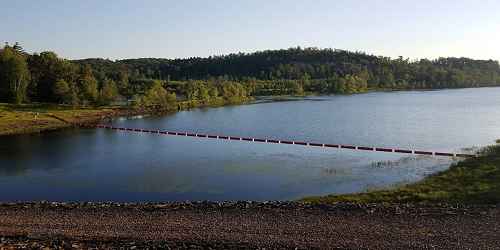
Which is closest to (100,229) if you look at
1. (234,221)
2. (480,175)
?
(234,221)

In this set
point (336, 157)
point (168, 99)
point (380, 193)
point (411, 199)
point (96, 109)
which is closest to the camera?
point (411, 199)

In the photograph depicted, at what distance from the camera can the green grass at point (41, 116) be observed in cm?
7881

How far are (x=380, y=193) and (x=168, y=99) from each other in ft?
336

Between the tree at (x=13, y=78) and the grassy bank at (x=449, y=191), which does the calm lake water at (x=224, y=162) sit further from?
the tree at (x=13, y=78)

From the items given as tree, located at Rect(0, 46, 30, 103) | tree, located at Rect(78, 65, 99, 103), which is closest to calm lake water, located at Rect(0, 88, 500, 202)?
tree, located at Rect(0, 46, 30, 103)

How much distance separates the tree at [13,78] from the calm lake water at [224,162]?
1229 inches

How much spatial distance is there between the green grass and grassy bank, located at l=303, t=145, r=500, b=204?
203 ft

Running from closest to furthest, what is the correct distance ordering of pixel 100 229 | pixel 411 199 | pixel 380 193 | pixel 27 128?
pixel 100 229 < pixel 411 199 < pixel 380 193 < pixel 27 128

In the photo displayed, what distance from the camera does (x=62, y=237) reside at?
2139 cm

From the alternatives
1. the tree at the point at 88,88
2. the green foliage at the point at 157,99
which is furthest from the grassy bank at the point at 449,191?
the green foliage at the point at 157,99

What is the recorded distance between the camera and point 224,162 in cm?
4572

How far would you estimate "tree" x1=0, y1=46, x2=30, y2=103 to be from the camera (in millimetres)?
100938

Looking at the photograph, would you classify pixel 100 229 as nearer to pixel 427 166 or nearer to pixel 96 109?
pixel 427 166

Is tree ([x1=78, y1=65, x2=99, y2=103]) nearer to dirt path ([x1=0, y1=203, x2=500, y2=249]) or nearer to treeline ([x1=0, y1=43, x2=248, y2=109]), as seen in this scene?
treeline ([x1=0, y1=43, x2=248, y2=109])
